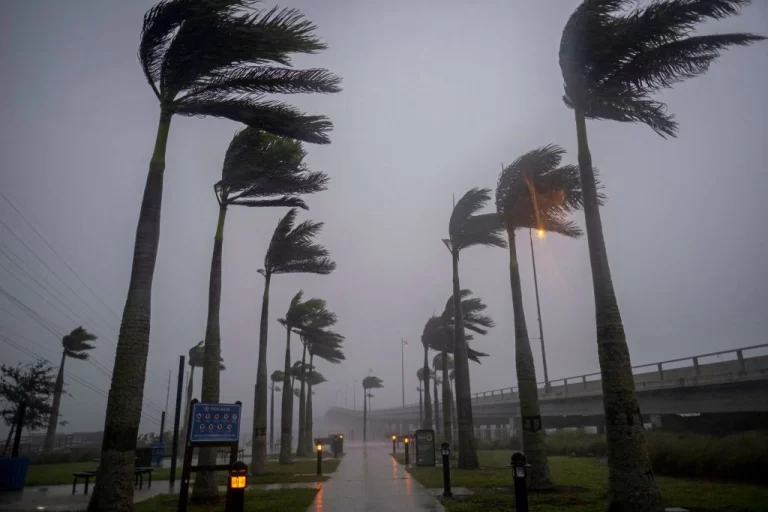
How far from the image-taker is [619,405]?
30.6 ft

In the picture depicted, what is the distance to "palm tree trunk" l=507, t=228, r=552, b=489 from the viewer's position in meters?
13.3

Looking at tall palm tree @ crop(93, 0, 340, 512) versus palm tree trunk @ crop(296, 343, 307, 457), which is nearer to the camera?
tall palm tree @ crop(93, 0, 340, 512)

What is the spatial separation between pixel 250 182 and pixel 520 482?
11.5m

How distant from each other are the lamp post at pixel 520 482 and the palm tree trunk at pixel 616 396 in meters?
2.58

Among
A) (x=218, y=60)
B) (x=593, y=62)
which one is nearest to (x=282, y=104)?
(x=218, y=60)

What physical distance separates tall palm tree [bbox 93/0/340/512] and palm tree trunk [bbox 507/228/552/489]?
26.2 ft

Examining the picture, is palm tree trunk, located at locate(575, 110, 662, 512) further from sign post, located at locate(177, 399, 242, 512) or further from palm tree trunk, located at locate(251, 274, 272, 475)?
palm tree trunk, located at locate(251, 274, 272, 475)

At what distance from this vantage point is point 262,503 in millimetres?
11289

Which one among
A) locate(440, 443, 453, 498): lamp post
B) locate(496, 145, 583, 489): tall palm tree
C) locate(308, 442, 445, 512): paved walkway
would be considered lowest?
locate(308, 442, 445, 512): paved walkway

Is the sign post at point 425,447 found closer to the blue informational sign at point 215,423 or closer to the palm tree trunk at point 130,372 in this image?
the blue informational sign at point 215,423

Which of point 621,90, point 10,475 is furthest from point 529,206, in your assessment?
point 10,475

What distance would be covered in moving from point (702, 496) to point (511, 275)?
7.52 metres

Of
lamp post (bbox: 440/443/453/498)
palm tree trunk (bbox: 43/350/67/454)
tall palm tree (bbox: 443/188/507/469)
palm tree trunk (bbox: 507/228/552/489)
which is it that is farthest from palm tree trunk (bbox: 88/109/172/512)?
palm tree trunk (bbox: 43/350/67/454)

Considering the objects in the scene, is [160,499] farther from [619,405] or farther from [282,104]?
[619,405]
